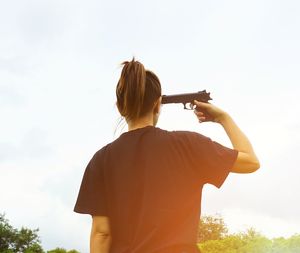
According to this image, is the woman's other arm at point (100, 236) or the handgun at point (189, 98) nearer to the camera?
the woman's other arm at point (100, 236)

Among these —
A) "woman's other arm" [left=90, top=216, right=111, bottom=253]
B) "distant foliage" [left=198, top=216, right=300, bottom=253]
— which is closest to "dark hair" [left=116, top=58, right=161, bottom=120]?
"woman's other arm" [left=90, top=216, right=111, bottom=253]

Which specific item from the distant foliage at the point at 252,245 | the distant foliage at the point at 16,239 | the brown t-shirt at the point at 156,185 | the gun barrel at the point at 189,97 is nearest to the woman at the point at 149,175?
the brown t-shirt at the point at 156,185

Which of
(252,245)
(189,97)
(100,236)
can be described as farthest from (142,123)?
(252,245)

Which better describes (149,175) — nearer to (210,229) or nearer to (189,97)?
(189,97)

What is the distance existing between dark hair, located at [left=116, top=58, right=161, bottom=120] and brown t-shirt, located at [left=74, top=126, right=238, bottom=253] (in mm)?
130

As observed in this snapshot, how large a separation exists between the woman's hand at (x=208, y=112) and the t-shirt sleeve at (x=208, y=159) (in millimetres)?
337

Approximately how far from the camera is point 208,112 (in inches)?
147

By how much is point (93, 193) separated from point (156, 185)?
1.73ft

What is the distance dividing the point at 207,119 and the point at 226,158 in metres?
0.46

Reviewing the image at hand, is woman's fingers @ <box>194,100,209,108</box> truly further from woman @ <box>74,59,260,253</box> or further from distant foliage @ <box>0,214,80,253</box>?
distant foliage @ <box>0,214,80,253</box>

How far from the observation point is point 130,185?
3.36 m

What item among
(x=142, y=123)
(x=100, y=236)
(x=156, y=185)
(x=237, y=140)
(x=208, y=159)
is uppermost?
(x=142, y=123)

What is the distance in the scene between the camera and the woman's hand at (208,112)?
3.68 meters

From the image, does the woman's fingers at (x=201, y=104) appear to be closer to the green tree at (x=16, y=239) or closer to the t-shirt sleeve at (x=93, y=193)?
the t-shirt sleeve at (x=93, y=193)
